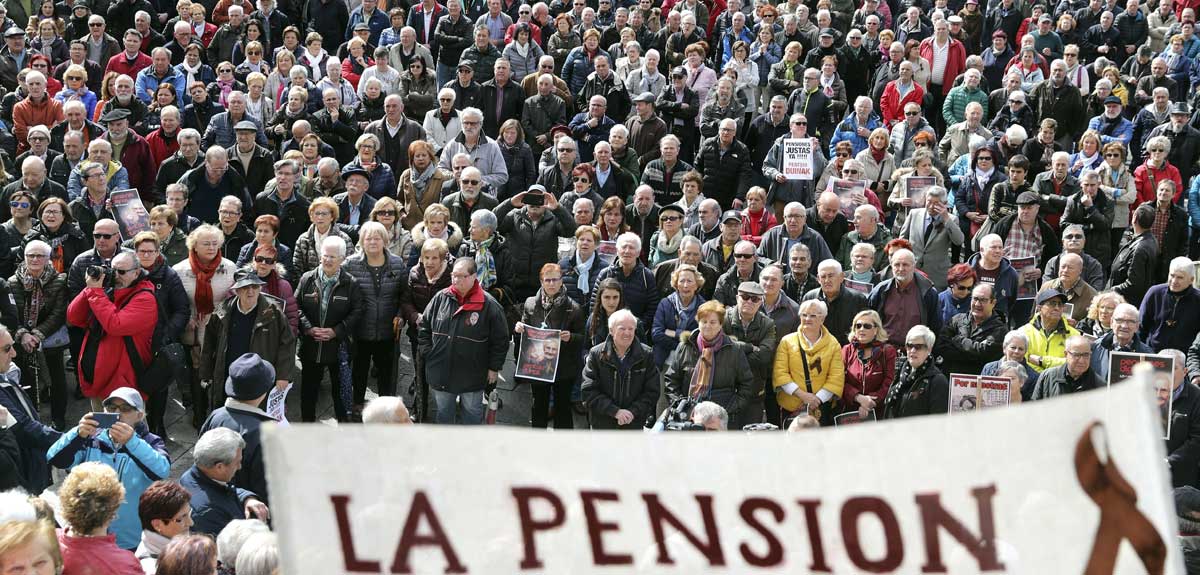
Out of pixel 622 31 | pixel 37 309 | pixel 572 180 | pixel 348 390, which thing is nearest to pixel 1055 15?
pixel 622 31

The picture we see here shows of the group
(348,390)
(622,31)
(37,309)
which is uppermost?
(622,31)

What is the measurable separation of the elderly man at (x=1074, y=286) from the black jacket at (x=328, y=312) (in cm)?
504

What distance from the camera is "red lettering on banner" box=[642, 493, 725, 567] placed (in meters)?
3.48

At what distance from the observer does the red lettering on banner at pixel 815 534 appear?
3.42 metres

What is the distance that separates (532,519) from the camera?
3.51 m

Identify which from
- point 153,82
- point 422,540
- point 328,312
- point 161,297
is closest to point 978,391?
point 328,312

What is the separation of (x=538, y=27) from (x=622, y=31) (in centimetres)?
125

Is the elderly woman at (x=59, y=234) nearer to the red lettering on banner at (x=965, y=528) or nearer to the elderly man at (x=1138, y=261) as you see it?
the elderly man at (x=1138, y=261)

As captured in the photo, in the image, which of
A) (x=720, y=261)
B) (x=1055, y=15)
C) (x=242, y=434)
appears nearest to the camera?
(x=242, y=434)

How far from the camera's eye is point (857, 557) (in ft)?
11.3

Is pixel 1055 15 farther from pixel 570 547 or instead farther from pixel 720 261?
pixel 570 547

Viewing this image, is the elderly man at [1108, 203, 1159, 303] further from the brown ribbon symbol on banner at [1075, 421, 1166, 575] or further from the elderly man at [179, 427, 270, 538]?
the brown ribbon symbol on banner at [1075, 421, 1166, 575]

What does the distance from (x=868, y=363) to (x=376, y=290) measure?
359 centimetres

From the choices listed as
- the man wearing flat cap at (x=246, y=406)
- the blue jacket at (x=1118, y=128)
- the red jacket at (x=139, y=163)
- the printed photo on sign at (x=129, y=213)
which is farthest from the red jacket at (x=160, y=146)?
the blue jacket at (x=1118, y=128)
